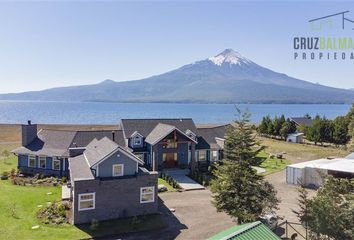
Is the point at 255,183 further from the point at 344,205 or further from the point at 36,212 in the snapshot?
the point at 36,212

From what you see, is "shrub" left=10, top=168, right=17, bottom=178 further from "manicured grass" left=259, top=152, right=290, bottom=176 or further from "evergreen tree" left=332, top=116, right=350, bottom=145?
"evergreen tree" left=332, top=116, right=350, bottom=145

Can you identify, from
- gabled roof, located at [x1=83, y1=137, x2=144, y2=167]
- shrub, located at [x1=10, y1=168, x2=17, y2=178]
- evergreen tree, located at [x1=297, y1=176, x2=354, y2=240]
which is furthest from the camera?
shrub, located at [x1=10, y1=168, x2=17, y2=178]

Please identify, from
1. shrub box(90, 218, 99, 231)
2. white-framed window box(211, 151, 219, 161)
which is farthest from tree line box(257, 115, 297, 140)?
shrub box(90, 218, 99, 231)

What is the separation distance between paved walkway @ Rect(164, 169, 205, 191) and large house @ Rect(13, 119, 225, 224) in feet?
4.40

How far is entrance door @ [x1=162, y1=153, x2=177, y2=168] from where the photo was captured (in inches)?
1807

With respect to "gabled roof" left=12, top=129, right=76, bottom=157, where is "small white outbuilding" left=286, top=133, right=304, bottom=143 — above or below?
below

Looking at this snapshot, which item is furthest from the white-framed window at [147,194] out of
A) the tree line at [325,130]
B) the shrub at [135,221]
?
the tree line at [325,130]

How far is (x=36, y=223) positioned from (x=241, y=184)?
16.2 meters

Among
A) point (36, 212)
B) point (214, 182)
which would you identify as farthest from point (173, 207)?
point (36, 212)

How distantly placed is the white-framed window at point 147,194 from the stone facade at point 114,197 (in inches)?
10.1

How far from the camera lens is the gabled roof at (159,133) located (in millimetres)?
44750

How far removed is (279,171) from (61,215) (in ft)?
105

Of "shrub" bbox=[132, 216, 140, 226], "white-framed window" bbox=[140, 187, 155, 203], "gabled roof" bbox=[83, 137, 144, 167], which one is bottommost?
"shrub" bbox=[132, 216, 140, 226]

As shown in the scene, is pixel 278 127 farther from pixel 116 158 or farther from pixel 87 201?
pixel 87 201
